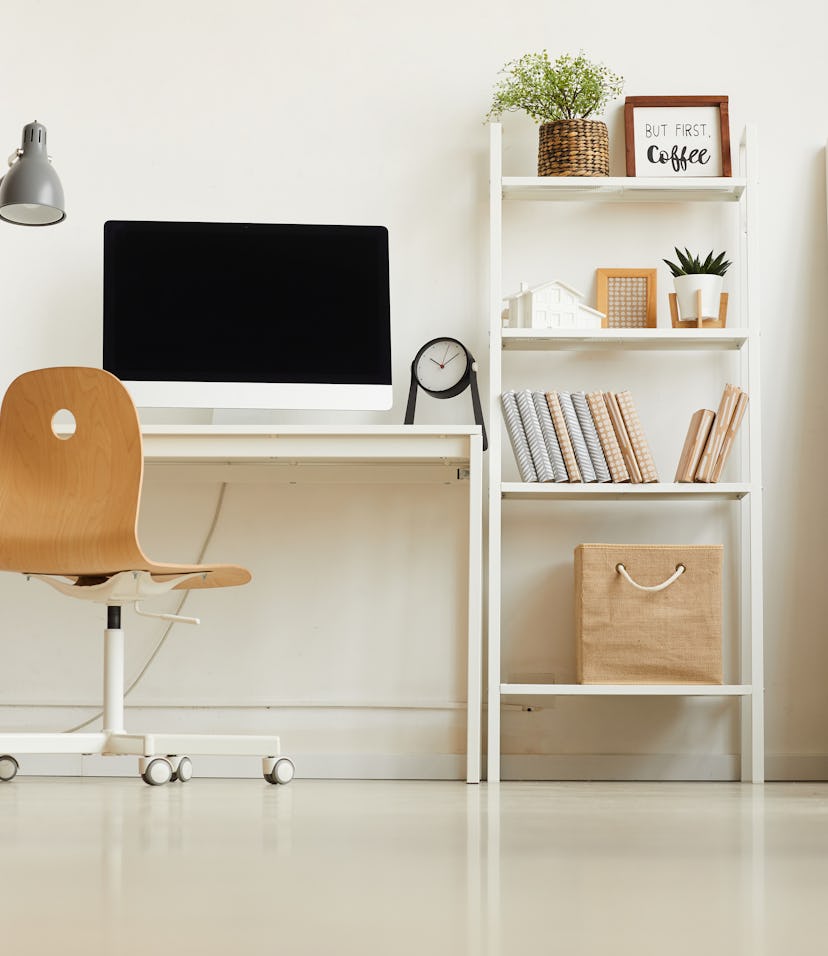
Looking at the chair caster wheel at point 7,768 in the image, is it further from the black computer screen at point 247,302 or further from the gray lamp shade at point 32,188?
the gray lamp shade at point 32,188

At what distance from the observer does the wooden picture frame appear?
315 centimetres

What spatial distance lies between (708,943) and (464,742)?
7.22 ft

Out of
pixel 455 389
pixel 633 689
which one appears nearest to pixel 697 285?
pixel 455 389

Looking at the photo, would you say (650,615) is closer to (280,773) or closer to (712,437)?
(712,437)

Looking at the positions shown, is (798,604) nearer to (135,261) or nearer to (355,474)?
(355,474)

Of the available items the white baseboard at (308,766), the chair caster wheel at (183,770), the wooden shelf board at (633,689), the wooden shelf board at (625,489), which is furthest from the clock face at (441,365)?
the chair caster wheel at (183,770)

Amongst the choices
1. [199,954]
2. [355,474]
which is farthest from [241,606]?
[199,954]

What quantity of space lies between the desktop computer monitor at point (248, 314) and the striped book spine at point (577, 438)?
1.53 feet

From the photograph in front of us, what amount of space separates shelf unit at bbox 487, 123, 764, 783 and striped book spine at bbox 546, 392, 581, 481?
0.04 m

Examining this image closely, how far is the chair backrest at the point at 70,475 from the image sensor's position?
Answer: 2443mm

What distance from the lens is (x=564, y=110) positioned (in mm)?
3088

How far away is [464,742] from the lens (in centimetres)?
302

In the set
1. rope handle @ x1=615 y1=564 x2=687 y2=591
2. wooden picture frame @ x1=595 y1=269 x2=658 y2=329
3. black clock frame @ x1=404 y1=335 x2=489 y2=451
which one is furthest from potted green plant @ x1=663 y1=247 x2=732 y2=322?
rope handle @ x1=615 y1=564 x2=687 y2=591

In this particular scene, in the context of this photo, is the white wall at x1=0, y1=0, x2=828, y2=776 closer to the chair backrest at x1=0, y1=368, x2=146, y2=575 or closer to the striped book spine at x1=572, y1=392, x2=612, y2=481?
the striped book spine at x1=572, y1=392, x2=612, y2=481
